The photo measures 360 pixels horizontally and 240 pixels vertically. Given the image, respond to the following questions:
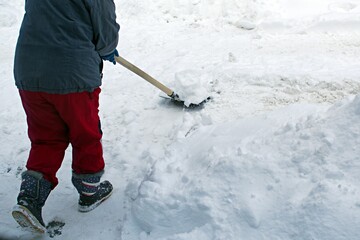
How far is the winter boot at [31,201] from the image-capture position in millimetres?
1878

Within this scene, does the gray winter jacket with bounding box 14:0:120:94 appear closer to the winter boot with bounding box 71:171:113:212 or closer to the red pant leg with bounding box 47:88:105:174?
the red pant leg with bounding box 47:88:105:174

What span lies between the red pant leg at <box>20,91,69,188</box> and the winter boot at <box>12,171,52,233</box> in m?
0.05

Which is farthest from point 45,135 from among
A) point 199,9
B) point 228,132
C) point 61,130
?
point 199,9

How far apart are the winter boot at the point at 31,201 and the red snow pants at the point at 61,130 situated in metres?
0.05

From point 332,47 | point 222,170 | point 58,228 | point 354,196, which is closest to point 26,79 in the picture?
point 58,228

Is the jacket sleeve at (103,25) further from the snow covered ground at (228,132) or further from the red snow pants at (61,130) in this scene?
the snow covered ground at (228,132)

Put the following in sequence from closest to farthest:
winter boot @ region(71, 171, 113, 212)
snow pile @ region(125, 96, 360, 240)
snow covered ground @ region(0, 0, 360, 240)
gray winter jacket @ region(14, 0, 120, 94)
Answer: snow pile @ region(125, 96, 360, 240) < snow covered ground @ region(0, 0, 360, 240) < gray winter jacket @ region(14, 0, 120, 94) < winter boot @ region(71, 171, 113, 212)

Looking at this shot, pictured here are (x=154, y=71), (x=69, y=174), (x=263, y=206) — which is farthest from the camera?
(x=154, y=71)

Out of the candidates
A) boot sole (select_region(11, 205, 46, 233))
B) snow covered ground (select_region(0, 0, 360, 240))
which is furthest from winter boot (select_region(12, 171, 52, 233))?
snow covered ground (select_region(0, 0, 360, 240))

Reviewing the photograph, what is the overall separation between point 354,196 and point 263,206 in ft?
1.21

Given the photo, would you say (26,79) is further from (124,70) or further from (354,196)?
(124,70)

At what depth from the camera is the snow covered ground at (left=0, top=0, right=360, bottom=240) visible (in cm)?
161

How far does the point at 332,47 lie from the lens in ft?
12.8

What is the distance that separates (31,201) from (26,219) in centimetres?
10
